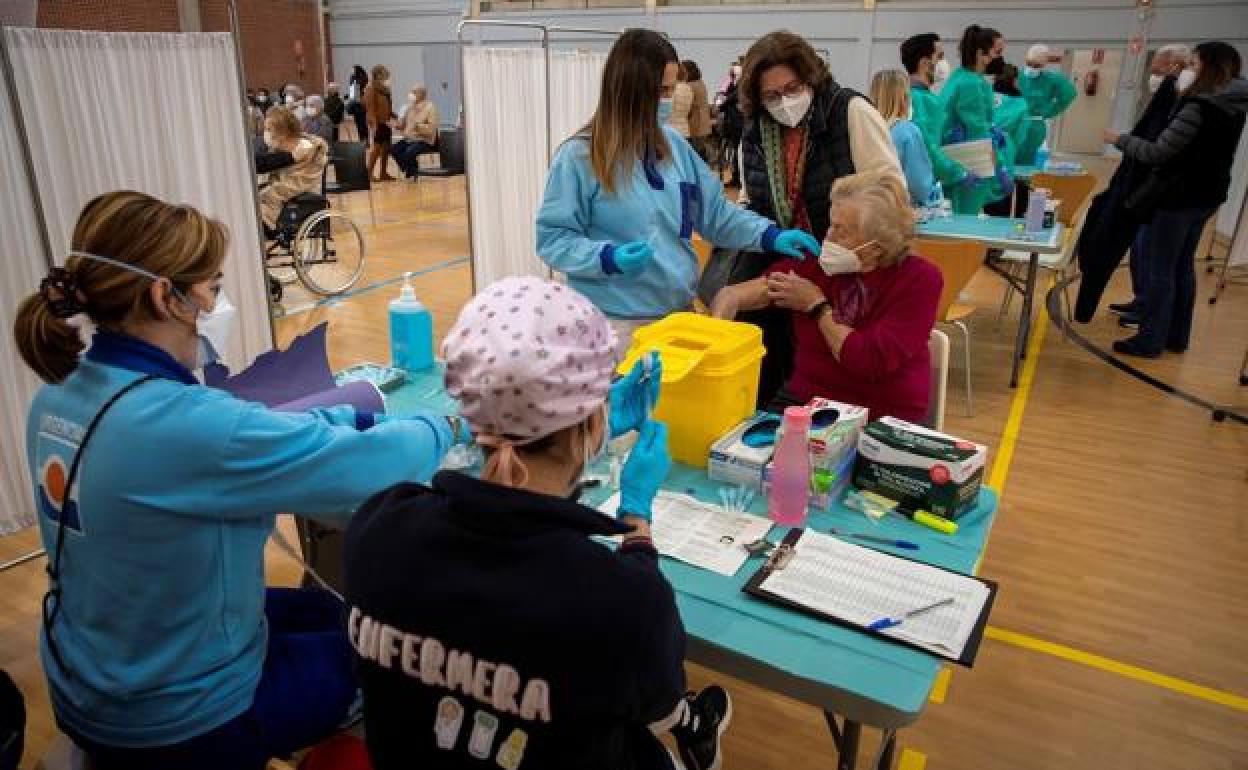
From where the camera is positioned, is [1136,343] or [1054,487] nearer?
[1054,487]

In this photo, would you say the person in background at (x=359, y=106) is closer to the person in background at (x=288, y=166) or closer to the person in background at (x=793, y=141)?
the person in background at (x=288, y=166)

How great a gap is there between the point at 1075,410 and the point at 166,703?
171 inches

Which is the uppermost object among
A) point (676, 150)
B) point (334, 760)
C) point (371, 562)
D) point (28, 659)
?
point (676, 150)

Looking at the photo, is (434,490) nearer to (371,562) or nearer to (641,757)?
(371,562)

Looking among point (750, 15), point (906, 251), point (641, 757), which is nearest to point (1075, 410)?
point (906, 251)

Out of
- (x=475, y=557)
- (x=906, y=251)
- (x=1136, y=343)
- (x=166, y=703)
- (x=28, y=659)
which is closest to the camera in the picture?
(x=475, y=557)

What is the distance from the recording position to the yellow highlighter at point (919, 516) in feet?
5.42

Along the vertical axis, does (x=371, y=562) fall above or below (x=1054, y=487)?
above

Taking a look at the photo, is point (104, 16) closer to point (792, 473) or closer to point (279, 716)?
point (279, 716)

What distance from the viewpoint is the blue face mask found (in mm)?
2688

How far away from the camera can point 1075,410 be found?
4.39m

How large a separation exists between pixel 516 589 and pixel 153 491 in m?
0.65

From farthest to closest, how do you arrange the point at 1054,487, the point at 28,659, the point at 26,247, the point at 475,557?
the point at 1054,487, the point at 26,247, the point at 28,659, the point at 475,557

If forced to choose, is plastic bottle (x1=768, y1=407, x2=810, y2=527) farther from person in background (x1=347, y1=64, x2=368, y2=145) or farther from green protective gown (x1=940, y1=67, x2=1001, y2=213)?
person in background (x1=347, y1=64, x2=368, y2=145)
